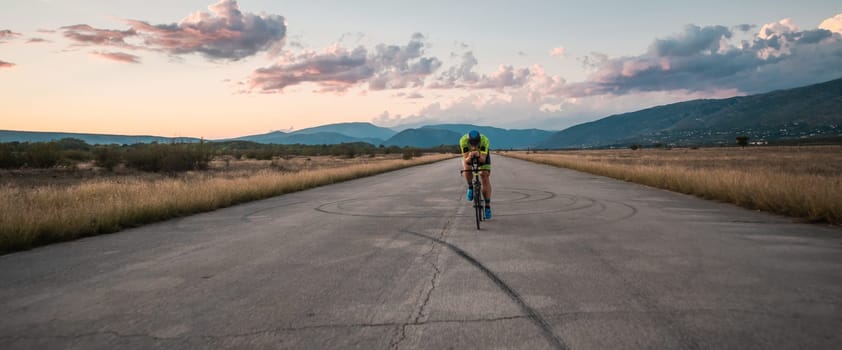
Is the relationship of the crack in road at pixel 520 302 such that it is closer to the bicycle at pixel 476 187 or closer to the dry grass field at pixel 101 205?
the bicycle at pixel 476 187

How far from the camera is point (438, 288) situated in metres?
5.20

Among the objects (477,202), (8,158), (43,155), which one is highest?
(43,155)

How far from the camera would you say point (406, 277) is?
5.70 meters

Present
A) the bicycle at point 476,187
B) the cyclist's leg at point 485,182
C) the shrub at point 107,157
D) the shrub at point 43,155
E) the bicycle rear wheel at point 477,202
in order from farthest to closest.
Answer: the shrub at point 107,157 → the shrub at point 43,155 → the cyclist's leg at point 485,182 → the bicycle at point 476,187 → the bicycle rear wheel at point 477,202

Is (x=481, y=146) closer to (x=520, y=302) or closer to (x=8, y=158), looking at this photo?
(x=520, y=302)

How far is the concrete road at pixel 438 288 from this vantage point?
3812 mm

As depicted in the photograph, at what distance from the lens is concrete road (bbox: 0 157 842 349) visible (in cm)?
381

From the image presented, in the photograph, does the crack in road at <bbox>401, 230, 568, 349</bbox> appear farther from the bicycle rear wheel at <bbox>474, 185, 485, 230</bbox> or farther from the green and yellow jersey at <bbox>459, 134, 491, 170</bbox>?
the green and yellow jersey at <bbox>459, 134, 491, 170</bbox>

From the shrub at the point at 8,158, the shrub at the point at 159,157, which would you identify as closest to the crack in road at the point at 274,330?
the shrub at the point at 159,157

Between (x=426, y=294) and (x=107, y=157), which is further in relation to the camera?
(x=107, y=157)

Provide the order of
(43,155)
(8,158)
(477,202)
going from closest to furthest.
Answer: (477,202), (8,158), (43,155)

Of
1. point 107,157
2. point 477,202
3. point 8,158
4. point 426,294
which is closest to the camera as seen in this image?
point 426,294

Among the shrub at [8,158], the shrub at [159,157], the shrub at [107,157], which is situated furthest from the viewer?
the shrub at [107,157]

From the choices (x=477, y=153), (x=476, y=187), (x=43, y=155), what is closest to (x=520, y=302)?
(x=476, y=187)
